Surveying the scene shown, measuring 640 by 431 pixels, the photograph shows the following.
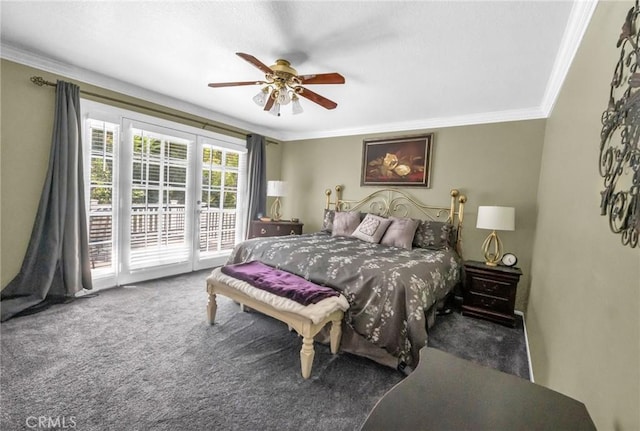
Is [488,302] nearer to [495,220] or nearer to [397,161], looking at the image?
[495,220]

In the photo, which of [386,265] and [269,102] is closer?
[386,265]

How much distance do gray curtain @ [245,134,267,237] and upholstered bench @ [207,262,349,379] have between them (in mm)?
2358

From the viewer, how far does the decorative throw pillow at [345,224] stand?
12.8ft

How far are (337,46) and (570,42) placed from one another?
1564mm

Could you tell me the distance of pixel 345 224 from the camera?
395 cm

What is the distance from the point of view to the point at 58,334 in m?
2.24

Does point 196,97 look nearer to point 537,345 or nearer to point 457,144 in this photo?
point 457,144

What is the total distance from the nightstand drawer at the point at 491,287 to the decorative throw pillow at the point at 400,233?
786 millimetres

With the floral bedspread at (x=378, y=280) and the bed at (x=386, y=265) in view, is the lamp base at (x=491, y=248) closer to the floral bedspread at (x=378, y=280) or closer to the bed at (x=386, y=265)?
the bed at (x=386, y=265)

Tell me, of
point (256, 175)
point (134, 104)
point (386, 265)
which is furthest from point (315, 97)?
point (256, 175)

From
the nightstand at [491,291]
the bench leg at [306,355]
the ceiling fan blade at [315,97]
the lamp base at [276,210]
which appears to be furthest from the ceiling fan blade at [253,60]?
the lamp base at [276,210]

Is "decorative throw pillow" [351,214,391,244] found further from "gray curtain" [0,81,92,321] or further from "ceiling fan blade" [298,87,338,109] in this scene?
"gray curtain" [0,81,92,321]

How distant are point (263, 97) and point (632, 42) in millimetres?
2214

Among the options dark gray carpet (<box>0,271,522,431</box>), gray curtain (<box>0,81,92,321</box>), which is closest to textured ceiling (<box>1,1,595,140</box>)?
gray curtain (<box>0,81,92,321</box>)
